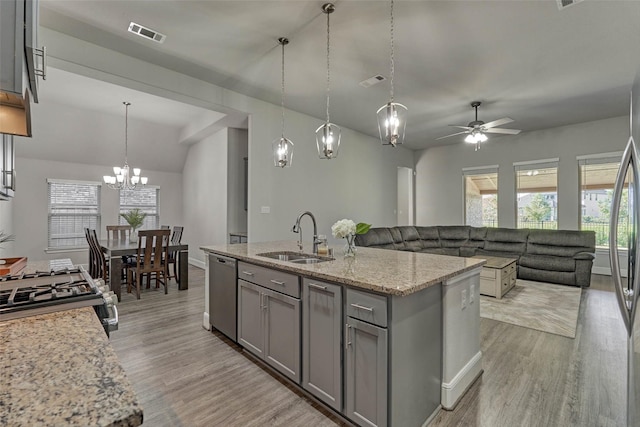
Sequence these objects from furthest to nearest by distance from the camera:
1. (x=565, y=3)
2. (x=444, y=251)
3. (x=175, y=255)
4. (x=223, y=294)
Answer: (x=444, y=251) < (x=175, y=255) < (x=223, y=294) < (x=565, y=3)

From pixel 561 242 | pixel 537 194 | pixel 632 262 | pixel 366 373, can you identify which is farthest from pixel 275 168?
pixel 537 194

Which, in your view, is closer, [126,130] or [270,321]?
[270,321]

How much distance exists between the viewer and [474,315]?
2336mm

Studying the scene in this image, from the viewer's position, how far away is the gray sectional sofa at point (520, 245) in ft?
17.1

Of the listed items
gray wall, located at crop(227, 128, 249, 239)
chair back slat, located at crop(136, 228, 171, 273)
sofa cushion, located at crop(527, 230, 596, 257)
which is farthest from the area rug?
chair back slat, located at crop(136, 228, 171, 273)

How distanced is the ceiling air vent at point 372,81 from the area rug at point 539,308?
3319 millimetres

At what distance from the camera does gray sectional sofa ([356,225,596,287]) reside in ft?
17.1

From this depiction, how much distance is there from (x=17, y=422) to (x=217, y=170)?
6130mm

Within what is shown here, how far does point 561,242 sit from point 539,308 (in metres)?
2.41

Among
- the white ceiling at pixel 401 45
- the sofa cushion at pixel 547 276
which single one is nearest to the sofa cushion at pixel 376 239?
the sofa cushion at pixel 547 276

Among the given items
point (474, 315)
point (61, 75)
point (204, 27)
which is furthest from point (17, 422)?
point (61, 75)

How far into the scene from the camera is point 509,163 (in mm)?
7191

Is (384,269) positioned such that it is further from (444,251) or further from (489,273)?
(444,251)

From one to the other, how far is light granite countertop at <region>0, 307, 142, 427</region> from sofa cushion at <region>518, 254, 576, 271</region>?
6511 millimetres
